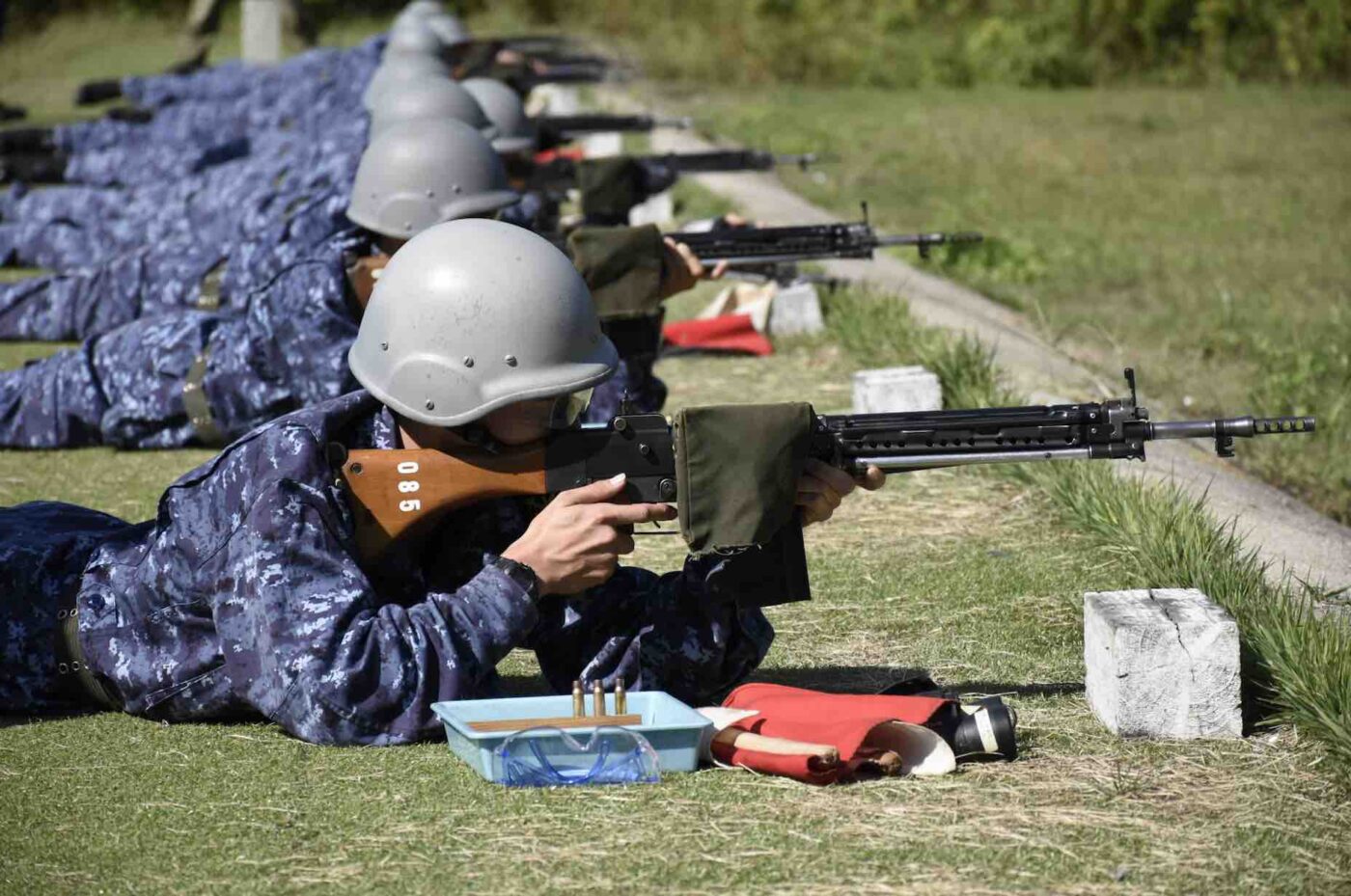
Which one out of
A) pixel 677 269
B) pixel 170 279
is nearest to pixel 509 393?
pixel 677 269

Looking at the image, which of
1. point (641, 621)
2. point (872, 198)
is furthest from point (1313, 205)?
point (641, 621)

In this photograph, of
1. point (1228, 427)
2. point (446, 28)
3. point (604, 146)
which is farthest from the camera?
point (446, 28)

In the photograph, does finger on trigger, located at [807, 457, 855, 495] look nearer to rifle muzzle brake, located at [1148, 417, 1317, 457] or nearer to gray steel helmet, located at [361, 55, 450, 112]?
rifle muzzle brake, located at [1148, 417, 1317, 457]

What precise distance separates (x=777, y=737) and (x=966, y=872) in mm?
625

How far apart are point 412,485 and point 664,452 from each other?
0.55 m

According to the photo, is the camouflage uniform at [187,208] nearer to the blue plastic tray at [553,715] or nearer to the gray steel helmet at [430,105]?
the gray steel helmet at [430,105]

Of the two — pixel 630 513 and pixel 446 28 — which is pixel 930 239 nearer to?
pixel 630 513

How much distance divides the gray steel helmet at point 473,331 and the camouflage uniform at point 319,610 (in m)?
0.18

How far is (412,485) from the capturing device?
3943 millimetres

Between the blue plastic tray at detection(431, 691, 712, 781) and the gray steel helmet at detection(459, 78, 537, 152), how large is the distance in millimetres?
6447

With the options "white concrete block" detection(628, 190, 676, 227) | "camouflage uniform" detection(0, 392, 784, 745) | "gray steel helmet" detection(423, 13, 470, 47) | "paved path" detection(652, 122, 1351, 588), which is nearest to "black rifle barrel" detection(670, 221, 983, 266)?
"paved path" detection(652, 122, 1351, 588)

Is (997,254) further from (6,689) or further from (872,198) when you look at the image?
(6,689)

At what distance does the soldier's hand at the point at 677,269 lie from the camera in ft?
24.7

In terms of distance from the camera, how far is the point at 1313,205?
1650cm
